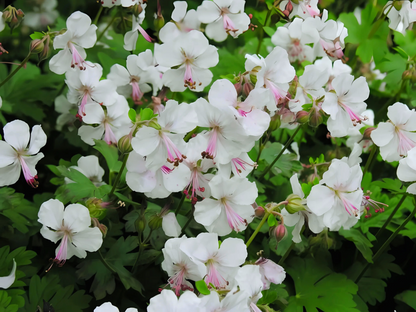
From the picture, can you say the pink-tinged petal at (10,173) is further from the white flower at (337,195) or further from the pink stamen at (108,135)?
the white flower at (337,195)

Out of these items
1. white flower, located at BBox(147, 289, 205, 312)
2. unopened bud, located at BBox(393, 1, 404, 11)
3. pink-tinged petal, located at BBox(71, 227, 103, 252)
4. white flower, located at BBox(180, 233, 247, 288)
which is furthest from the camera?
unopened bud, located at BBox(393, 1, 404, 11)

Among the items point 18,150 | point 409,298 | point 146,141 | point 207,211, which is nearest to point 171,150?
point 146,141

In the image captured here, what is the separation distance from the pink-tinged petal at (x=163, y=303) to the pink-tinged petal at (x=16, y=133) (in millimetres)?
482

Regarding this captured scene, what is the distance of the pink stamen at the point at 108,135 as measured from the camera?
3.63 feet

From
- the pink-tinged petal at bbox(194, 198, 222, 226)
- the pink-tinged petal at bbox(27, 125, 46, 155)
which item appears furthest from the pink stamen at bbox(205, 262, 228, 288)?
the pink-tinged petal at bbox(27, 125, 46, 155)

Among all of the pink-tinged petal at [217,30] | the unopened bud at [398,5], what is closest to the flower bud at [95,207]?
the pink-tinged petal at [217,30]

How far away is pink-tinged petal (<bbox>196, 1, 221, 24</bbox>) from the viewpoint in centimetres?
114

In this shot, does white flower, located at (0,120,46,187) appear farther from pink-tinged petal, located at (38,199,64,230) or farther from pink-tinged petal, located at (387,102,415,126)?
pink-tinged petal, located at (387,102,415,126)

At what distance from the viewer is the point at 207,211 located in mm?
891

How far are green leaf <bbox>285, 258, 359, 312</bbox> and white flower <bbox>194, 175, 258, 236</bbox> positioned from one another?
352 mm

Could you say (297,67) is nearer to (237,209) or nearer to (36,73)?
(237,209)

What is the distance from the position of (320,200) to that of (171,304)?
0.39 meters

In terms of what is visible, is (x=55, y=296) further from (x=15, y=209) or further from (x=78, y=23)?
(x=78, y=23)

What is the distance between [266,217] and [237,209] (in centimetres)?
6
